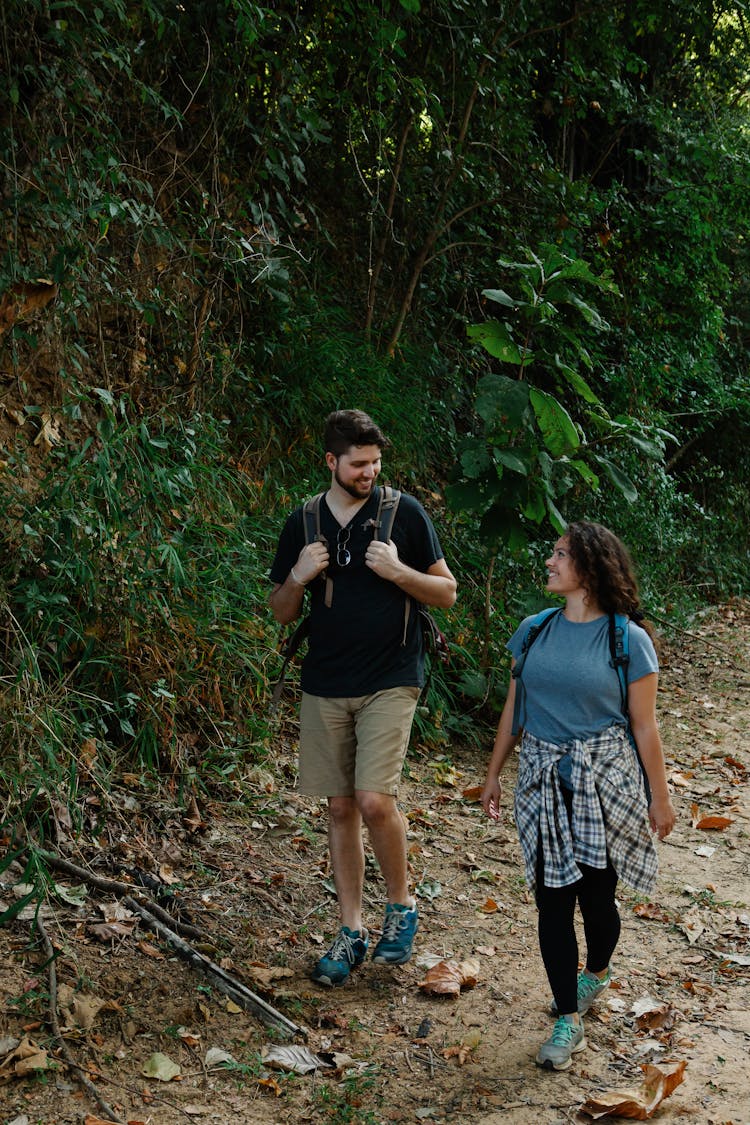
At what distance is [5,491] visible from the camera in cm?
529

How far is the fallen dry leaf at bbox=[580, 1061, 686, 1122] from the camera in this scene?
3.41m

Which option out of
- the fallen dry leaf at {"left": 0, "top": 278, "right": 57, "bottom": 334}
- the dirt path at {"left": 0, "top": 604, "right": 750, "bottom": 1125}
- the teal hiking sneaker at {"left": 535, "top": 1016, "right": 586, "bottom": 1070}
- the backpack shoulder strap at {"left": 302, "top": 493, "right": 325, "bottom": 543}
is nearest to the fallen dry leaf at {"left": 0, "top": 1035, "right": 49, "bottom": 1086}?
the dirt path at {"left": 0, "top": 604, "right": 750, "bottom": 1125}

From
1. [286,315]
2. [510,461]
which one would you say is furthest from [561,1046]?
[286,315]

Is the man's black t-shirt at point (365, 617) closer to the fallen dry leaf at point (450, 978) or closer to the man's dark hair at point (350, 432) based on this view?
the man's dark hair at point (350, 432)

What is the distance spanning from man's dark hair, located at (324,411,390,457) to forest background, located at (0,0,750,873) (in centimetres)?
162

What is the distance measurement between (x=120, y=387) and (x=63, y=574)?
85.6 inches

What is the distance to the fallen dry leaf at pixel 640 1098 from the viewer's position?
341 cm

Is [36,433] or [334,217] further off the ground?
[334,217]

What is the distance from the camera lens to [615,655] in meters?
3.77

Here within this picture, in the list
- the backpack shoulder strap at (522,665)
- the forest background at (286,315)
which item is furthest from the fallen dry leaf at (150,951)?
the backpack shoulder strap at (522,665)

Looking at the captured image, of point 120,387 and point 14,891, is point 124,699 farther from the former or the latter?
point 120,387

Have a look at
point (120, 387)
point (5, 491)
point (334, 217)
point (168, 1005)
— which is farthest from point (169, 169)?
point (168, 1005)

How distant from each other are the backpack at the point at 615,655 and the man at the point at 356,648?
0.40 m

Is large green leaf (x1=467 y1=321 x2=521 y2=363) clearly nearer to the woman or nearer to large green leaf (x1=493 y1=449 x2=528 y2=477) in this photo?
large green leaf (x1=493 y1=449 x2=528 y2=477)
